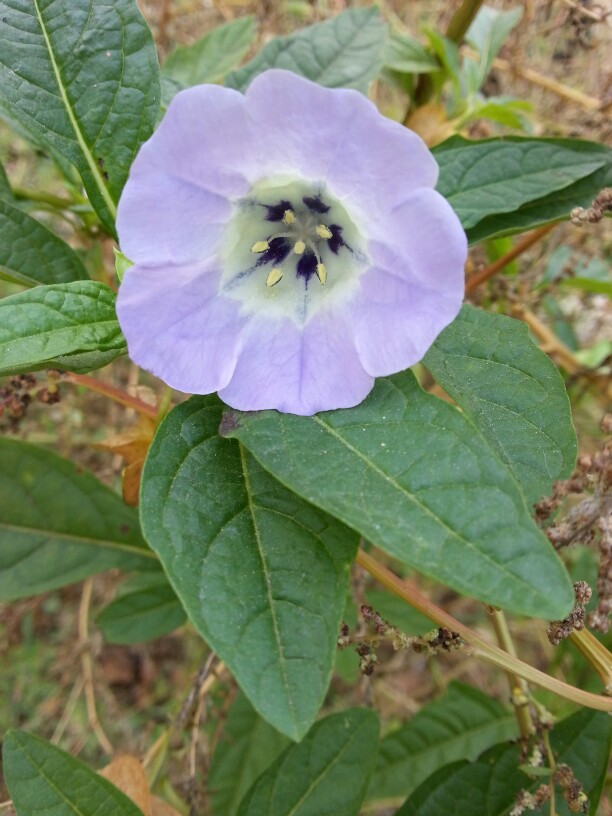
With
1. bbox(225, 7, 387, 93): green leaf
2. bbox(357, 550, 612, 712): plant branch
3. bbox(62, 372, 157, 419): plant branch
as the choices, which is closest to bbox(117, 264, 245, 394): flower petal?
bbox(62, 372, 157, 419): plant branch

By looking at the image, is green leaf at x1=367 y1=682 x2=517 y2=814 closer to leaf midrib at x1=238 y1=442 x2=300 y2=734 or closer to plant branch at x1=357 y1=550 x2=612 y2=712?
plant branch at x1=357 y1=550 x2=612 y2=712

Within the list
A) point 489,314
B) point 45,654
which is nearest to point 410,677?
point 45,654

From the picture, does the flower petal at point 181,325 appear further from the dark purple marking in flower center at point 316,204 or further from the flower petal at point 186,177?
the dark purple marking in flower center at point 316,204

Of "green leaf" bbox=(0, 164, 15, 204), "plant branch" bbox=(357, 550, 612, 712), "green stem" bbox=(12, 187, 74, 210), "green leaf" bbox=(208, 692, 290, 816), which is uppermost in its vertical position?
"plant branch" bbox=(357, 550, 612, 712)

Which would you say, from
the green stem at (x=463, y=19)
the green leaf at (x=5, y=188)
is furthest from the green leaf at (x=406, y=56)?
the green leaf at (x=5, y=188)

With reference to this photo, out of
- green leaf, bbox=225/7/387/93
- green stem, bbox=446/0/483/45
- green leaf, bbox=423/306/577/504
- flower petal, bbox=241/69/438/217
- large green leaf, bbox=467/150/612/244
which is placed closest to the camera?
flower petal, bbox=241/69/438/217

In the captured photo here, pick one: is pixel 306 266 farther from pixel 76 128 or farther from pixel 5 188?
pixel 5 188
